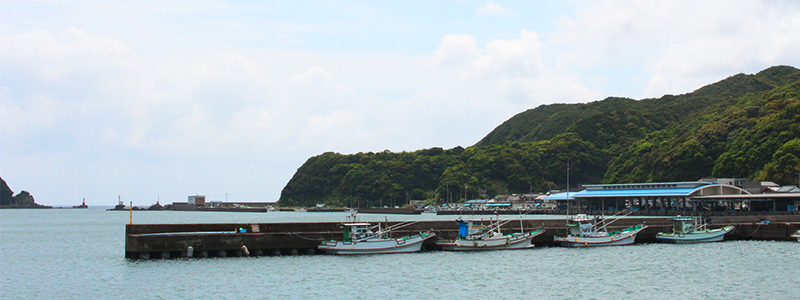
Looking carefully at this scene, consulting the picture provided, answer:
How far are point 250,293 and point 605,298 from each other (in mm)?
14293

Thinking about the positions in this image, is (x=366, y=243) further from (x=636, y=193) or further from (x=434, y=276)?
(x=636, y=193)


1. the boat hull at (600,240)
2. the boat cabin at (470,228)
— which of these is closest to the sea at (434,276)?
the boat hull at (600,240)

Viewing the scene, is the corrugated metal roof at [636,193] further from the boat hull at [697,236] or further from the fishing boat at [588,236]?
the fishing boat at [588,236]

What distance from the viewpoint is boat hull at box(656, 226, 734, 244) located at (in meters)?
48.2

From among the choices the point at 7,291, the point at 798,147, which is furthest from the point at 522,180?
the point at 7,291

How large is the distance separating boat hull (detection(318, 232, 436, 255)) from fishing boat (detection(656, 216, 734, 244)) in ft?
61.6

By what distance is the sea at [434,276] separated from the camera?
27.9 metres

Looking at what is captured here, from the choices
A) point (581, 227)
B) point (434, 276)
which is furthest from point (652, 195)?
point (434, 276)

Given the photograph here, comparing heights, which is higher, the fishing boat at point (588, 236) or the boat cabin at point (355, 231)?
the boat cabin at point (355, 231)

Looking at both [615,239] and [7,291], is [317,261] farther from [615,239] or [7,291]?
[615,239]

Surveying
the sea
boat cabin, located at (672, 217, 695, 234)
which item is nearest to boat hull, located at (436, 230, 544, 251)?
the sea

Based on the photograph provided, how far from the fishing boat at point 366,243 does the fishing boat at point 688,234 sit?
18.8 meters

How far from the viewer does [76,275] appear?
3497 cm

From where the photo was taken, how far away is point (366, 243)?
40.2 metres
